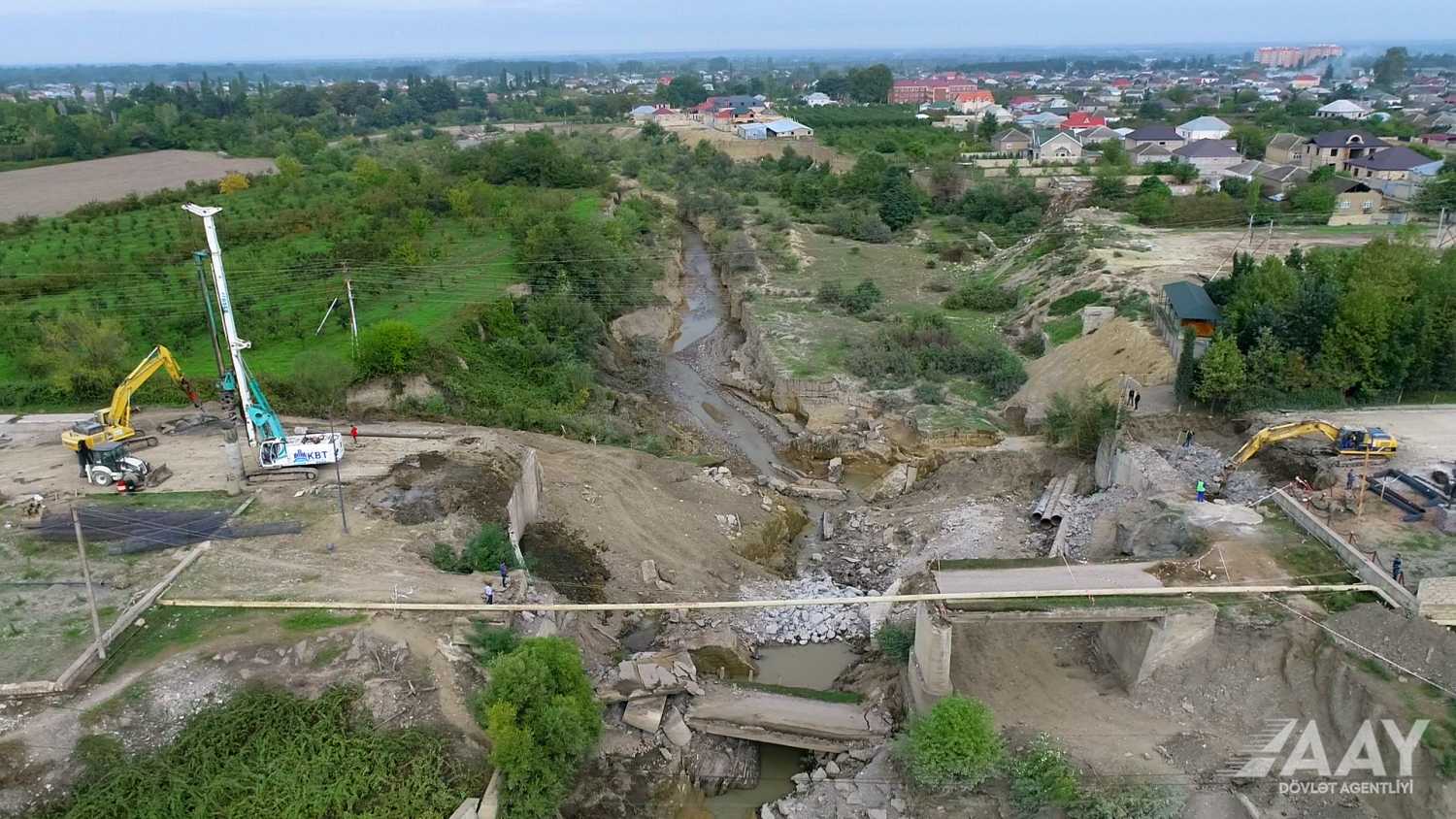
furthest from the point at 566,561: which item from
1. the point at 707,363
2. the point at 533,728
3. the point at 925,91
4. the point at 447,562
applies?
the point at 925,91

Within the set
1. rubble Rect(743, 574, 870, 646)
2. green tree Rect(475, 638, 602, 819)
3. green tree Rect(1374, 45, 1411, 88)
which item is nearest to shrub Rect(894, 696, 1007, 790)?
green tree Rect(475, 638, 602, 819)

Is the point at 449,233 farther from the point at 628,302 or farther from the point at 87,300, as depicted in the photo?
the point at 87,300

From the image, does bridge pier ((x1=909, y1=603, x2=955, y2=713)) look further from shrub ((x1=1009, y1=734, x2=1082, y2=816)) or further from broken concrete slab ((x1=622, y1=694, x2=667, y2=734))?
broken concrete slab ((x1=622, y1=694, x2=667, y2=734))

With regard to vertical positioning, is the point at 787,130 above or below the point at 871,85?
below

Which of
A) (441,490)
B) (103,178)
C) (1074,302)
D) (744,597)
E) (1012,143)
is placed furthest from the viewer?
(1012,143)

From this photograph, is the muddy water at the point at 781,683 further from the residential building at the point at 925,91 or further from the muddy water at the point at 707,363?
the residential building at the point at 925,91

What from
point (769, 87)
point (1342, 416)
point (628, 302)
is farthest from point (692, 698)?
point (769, 87)

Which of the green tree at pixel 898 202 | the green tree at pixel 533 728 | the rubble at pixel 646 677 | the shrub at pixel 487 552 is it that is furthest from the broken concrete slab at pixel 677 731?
the green tree at pixel 898 202

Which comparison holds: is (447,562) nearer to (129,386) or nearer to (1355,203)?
(129,386)
